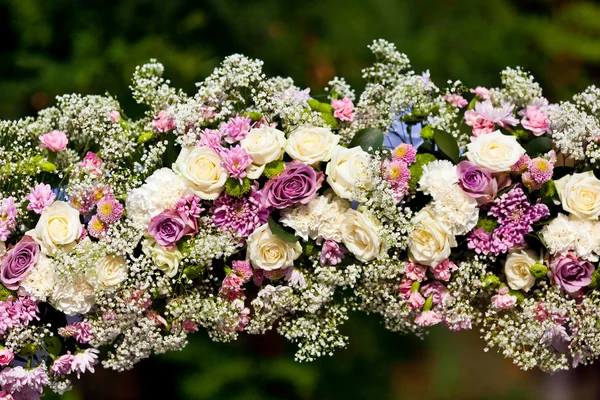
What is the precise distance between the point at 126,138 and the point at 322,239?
0.42 meters

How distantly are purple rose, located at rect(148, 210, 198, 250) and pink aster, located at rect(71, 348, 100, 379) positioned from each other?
245 mm

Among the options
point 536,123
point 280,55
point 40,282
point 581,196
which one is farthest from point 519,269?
point 280,55

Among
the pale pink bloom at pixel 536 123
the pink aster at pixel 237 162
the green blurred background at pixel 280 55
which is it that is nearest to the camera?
the pink aster at pixel 237 162

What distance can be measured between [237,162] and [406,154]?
1.00 feet

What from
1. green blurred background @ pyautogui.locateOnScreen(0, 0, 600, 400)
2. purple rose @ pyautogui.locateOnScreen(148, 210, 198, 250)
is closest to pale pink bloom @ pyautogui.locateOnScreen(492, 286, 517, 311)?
purple rose @ pyautogui.locateOnScreen(148, 210, 198, 250)

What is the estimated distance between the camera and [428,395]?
421 cm

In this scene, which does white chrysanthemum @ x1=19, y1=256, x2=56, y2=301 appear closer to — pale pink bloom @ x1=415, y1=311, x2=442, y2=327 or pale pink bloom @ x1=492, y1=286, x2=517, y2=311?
pale pink bloom @ x1=415, y1=311, x2=442, y2=327

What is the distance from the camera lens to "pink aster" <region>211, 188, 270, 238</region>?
51.8 inches

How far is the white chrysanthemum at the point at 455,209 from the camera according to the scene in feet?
4.27

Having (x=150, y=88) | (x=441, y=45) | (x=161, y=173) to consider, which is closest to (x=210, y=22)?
(x=441, y=45)

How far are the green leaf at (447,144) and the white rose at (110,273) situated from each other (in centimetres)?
61

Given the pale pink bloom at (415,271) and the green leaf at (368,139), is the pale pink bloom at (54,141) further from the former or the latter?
the pale pink bloom at (415,271)

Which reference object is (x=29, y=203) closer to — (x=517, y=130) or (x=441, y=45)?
(x=517, y=130)

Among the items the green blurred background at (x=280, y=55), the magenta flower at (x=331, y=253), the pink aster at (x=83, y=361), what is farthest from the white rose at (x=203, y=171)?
the green blurred background at (x=280, y=55)
